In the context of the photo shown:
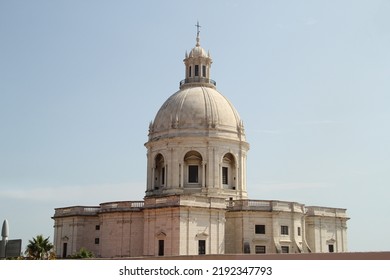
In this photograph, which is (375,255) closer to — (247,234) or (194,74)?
(247,234)

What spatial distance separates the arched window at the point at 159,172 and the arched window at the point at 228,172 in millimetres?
6334

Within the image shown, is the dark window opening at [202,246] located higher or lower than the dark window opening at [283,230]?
lower

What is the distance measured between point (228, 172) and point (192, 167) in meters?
3.87

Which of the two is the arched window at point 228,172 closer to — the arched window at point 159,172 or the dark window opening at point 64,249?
the arched window at point 159,172

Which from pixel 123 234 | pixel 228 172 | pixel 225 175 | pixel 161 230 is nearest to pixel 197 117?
pixel 228 172

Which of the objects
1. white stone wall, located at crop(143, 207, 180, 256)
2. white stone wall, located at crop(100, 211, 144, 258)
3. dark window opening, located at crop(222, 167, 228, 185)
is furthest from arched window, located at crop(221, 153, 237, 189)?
white stone wall, located at crop(100, 211, 144, 258)

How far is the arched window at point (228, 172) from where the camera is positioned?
59906 millimetres

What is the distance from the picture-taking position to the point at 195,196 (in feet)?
171

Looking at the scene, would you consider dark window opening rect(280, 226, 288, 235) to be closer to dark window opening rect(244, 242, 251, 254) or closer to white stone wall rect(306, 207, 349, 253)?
dark window opening rect(244, 242, 251, 254)

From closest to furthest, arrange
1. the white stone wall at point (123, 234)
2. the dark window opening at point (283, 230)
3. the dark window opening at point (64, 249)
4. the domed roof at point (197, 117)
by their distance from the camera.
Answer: the white stone wall at point (123, 234), the dark window opening at point (283, 230), the dark window opening at point (64, 249), the domed roof at point (197, 117)

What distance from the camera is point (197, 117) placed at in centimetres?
5972

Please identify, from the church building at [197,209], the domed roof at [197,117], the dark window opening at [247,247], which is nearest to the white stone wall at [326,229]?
the church building at [197,209]
